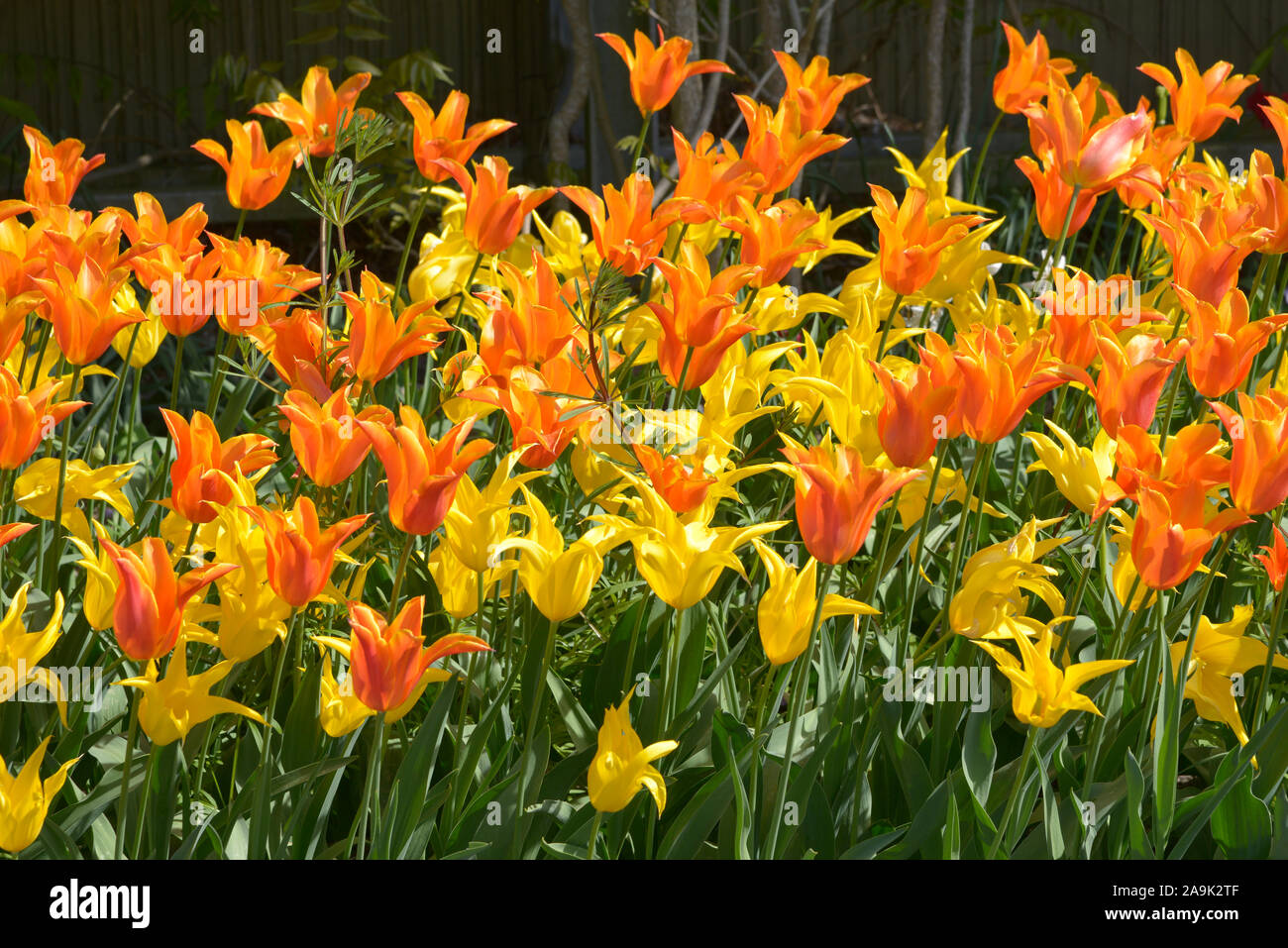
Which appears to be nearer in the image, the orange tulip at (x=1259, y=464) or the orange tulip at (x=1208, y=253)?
the orange tulip at (x=1259, y=464)

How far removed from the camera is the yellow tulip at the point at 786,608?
1.19 metres

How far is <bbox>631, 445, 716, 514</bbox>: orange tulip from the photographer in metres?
1.23

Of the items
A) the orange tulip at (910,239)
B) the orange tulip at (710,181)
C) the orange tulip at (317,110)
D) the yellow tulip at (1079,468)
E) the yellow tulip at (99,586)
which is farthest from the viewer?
the orange tulip at (317,110)

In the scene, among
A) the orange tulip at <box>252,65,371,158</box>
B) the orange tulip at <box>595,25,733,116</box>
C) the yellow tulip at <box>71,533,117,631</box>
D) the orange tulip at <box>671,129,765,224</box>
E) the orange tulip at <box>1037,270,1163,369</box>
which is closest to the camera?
the yellow tulip at <box>71,533,117,631</box>

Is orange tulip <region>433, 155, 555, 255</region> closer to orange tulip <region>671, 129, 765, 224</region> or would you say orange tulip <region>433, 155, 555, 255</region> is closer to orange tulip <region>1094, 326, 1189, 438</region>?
orange tulip <region>671, 129, 765, 224</region>

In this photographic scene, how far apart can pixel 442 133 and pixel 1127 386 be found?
41.3 inches

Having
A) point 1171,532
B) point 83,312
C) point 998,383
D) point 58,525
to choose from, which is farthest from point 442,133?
point 1171,532

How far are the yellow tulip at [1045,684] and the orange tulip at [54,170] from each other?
4.52 feet

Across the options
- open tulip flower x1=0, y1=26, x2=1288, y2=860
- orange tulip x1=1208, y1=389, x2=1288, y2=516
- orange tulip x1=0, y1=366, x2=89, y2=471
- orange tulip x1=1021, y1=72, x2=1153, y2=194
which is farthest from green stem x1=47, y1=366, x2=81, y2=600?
orange tulip x1=1021, y1=72, x2=1153, y2=194

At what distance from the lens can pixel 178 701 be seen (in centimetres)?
113

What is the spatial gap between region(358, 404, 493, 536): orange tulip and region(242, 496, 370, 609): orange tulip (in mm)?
54

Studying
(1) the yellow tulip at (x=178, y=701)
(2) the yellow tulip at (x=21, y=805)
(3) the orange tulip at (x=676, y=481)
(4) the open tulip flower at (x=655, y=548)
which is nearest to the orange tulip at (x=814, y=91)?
(4) the open tulip flower at (x=655, y=548)

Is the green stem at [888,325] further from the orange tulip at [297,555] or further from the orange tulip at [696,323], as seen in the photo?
the orange tulip at [297,555]

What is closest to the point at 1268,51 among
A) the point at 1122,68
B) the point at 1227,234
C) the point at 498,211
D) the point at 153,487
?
the point at 1122,68
